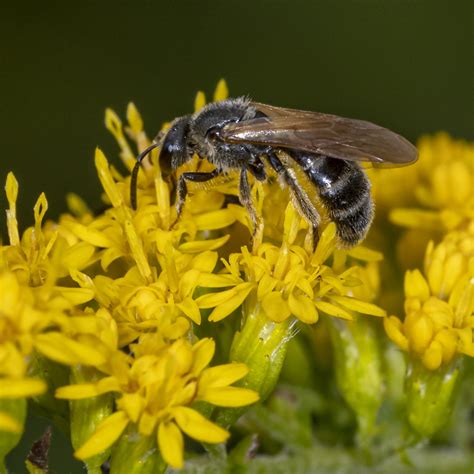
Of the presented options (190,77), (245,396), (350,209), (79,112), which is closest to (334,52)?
(190,77)

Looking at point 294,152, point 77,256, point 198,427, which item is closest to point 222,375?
point 198,427

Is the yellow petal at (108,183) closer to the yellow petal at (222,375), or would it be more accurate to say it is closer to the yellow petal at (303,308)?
the yellow petal at (303,308)

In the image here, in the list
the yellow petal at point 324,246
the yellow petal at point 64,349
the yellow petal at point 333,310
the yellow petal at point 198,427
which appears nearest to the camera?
the yellow petal at point 64,349

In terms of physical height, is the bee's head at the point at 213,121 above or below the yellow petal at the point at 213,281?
above

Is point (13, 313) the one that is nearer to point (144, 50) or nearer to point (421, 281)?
point (421, 281)

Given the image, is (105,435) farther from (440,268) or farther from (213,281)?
(440,268)

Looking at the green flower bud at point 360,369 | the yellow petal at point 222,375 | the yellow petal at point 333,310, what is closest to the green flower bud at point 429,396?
the green flower bud at point 360,369
